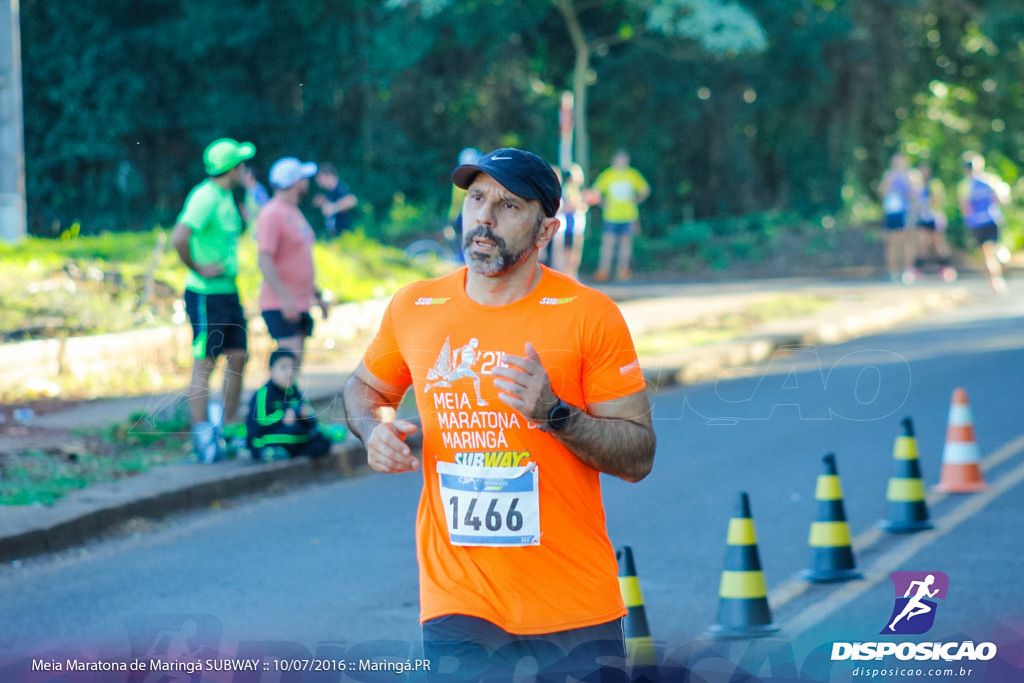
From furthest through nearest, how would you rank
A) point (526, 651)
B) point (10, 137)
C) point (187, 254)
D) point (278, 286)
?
1. point (10, 137)
2. point (278, 286)
3. point (187, 254)
4. point (526, 651)

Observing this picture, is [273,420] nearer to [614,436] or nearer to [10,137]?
[614,436]

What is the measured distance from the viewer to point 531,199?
365cm

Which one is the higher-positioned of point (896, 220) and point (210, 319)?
point (896, 220)

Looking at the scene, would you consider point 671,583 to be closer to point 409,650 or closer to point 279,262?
point 409,650

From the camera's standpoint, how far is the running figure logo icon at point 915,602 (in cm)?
593

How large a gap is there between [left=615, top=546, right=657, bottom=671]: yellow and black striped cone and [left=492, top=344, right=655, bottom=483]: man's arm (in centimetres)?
171

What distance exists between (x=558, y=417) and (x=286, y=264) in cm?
699

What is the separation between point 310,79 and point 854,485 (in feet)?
95.9

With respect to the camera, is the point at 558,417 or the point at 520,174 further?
the point at 520,174

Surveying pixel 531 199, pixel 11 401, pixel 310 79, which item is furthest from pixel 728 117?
pixel 531 199

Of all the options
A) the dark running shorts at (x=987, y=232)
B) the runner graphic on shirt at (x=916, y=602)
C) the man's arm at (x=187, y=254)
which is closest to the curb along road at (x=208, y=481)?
the man's arm at (x=187, y=254)

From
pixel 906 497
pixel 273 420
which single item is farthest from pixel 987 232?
pixel 273 420

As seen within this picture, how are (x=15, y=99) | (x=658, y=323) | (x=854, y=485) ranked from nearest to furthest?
(x=854, y=485)
(x=15, y=99)
(x=658, y=323)

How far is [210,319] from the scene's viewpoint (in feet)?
32.1
